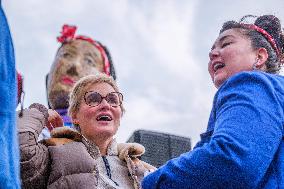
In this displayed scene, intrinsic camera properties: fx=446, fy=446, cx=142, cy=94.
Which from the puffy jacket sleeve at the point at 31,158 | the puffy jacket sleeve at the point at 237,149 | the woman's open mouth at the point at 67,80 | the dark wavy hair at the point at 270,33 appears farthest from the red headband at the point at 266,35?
the woman's open mouth at the point at 67,80

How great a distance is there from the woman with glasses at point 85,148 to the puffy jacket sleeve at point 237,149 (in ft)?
3.19

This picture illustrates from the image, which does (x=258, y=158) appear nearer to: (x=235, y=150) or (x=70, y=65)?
(x=235, y=150)

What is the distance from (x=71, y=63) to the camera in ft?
17.2

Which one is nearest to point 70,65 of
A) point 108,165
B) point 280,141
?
point 108,165

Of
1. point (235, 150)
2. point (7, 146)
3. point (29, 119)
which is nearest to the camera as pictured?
point (7, 146)

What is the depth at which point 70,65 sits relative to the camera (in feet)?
17.1

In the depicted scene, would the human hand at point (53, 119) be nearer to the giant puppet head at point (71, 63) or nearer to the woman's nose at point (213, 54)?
the woman's nose at point (213, 54)

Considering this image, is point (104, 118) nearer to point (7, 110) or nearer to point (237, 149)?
point (237, 149)

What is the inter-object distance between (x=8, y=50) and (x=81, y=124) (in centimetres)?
183

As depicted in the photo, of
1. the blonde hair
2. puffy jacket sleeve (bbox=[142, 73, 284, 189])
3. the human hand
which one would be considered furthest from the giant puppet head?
puffy jacket sleeve (bbox=[142, 73, 284, 189])

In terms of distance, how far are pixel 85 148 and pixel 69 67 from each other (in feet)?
9.10

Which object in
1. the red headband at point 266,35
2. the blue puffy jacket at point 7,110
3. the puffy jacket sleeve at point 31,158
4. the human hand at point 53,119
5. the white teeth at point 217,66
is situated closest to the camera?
the blue puffy jacket at point 7,110

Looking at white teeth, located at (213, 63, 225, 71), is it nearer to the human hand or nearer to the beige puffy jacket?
the beige puffy jacket

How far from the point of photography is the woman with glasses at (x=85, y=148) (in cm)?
229
